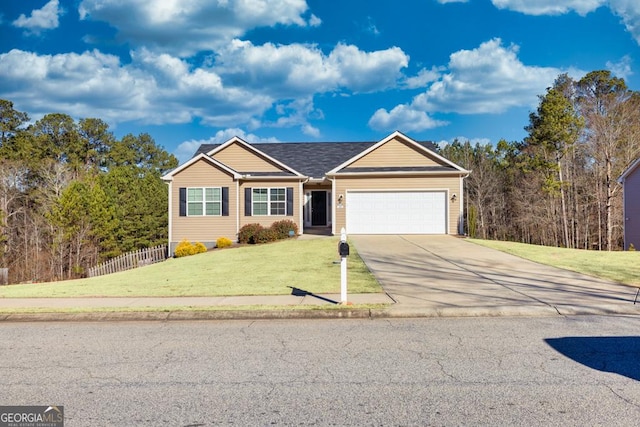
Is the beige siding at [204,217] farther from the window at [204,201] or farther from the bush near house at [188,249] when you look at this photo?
the bush near house at [188,249]

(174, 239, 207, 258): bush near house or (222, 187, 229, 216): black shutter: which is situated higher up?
(222, 187, 229, 216): black shutter

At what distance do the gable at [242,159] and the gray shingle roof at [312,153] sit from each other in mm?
2137

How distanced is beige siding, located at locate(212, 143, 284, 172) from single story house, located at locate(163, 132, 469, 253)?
495mm

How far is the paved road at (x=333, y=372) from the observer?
4.25 meters

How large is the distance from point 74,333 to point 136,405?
3.66 meters

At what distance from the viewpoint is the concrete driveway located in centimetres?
860

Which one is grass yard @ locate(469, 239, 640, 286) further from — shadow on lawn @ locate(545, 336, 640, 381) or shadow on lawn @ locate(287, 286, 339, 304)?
shadow on lawn @ locate(287, 286, 339, 304)

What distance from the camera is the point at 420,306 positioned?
8.70m

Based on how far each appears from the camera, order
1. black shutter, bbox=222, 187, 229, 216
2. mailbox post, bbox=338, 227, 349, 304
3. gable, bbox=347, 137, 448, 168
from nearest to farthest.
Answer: mailbox post, bbox=338, 227, 349, 304, black shutter, bbox=222, 187, 229, 216, gable, bbox=347, 137, 448, 168

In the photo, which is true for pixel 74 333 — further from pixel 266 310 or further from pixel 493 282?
pixel 493 282

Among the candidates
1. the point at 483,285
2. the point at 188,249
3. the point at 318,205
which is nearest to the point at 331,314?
the point at 483,285

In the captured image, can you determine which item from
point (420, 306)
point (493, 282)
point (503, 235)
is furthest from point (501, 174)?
point (420, 306)

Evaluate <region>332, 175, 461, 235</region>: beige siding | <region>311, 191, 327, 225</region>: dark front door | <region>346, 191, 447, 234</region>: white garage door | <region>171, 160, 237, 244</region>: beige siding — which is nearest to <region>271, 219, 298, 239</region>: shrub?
<region>332, 175, 461, 235</region>: beige siding

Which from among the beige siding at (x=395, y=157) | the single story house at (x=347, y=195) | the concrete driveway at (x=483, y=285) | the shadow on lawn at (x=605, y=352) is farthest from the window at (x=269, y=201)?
the shadow on lawn at (x=605, y=352)
